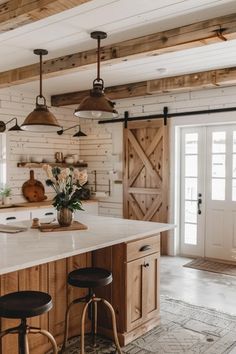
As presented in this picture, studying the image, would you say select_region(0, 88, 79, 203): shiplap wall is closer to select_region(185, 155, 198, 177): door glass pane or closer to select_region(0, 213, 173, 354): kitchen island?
select_region(185, 155, 198, 177): door glass pane

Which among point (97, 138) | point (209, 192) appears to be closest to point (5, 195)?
point (97, 138)

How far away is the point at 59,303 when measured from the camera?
10.3 feet

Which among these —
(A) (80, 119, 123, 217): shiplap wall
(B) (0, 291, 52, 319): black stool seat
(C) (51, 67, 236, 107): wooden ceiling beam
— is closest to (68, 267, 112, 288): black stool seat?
(B) (0, 291, 52, 319): black stool seat

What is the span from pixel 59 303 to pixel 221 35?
2.64 m

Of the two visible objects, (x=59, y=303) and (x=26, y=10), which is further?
(x=59, y=303)

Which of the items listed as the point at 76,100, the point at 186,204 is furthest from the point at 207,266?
the point at 76,100

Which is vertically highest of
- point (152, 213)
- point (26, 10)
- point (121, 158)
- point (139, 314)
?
point (26, 10)

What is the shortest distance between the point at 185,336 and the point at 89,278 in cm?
120

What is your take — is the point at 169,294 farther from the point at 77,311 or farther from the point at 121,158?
the point at 121,158

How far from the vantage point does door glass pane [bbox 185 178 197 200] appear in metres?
6.20

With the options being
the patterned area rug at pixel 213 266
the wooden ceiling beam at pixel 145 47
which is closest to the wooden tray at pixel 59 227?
the wooden ceiling beam at pixel 145 47

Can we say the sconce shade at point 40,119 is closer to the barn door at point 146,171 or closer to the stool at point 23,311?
the stool at point 23,311

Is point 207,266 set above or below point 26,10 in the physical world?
below

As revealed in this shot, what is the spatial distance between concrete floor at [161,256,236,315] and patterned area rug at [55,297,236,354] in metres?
0.29
